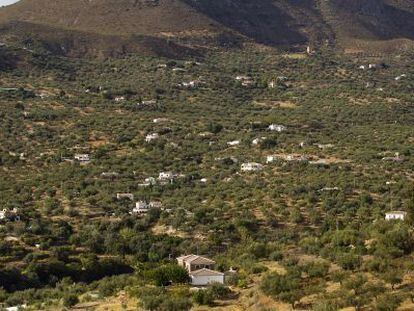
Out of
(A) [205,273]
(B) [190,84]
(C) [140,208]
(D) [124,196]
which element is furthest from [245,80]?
(A) [205,273]

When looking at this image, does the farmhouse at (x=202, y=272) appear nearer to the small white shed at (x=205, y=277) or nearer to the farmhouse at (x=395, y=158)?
the small white shed at (x=205, y=277)

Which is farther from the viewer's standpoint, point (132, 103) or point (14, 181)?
point (132, 103)

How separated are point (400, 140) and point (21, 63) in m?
45.6

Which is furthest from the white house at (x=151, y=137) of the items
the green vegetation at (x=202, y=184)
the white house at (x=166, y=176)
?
the white house at (x=166, y=176)

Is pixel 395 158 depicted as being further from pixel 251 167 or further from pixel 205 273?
pixel 205 273

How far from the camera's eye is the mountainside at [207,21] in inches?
4188

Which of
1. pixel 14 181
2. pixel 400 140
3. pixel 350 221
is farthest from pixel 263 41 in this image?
pixel 350 221

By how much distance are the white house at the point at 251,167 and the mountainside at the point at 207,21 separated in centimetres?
4840

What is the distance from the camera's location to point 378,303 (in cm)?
1886

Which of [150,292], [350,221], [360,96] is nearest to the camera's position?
[150,292]

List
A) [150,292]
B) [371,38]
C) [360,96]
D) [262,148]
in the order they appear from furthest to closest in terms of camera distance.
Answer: [371,38] < [360,96] < [262,148] < [150,292]

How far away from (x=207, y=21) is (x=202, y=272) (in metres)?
90.7

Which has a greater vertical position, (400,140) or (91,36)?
(91,36)

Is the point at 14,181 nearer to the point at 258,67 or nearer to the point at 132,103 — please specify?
the point at 132,103
